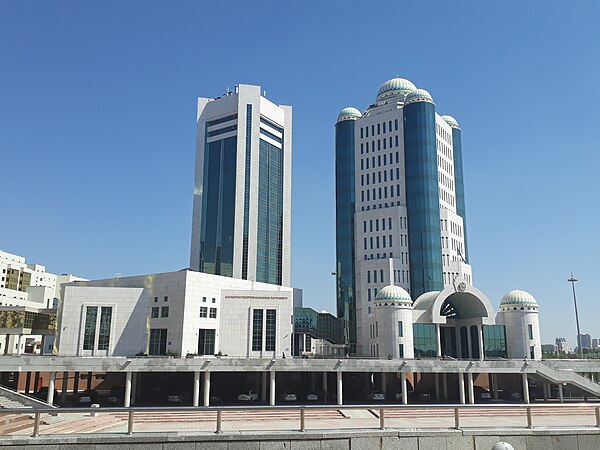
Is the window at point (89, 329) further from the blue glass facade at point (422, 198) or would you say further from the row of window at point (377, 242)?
the blue glass facade at point (422, 198)

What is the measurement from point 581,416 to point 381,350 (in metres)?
55.0

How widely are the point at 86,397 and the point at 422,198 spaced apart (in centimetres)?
6620

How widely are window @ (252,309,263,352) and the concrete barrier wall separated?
59164 mm

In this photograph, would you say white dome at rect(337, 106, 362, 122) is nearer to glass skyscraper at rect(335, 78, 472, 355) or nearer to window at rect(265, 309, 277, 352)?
glass skyscraper at rect(335, 78, 472, 355)

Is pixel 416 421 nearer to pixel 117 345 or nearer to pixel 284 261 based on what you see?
pixel 117 345

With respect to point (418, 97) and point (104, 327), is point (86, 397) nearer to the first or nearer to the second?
point (104, 327)

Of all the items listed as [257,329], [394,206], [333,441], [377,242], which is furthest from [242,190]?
[333,441]

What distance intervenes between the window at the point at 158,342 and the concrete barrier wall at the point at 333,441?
5882 centimetres

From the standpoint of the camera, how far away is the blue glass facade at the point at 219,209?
11907 cm

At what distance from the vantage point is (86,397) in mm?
61406

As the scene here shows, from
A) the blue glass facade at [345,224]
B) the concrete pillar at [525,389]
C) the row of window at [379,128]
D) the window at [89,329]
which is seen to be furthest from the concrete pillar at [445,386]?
the row of window at [379,128]

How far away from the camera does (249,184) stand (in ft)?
400

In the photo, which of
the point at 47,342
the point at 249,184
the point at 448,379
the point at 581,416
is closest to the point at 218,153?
the point at 249,184

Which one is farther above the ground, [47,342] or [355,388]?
[47,342]
